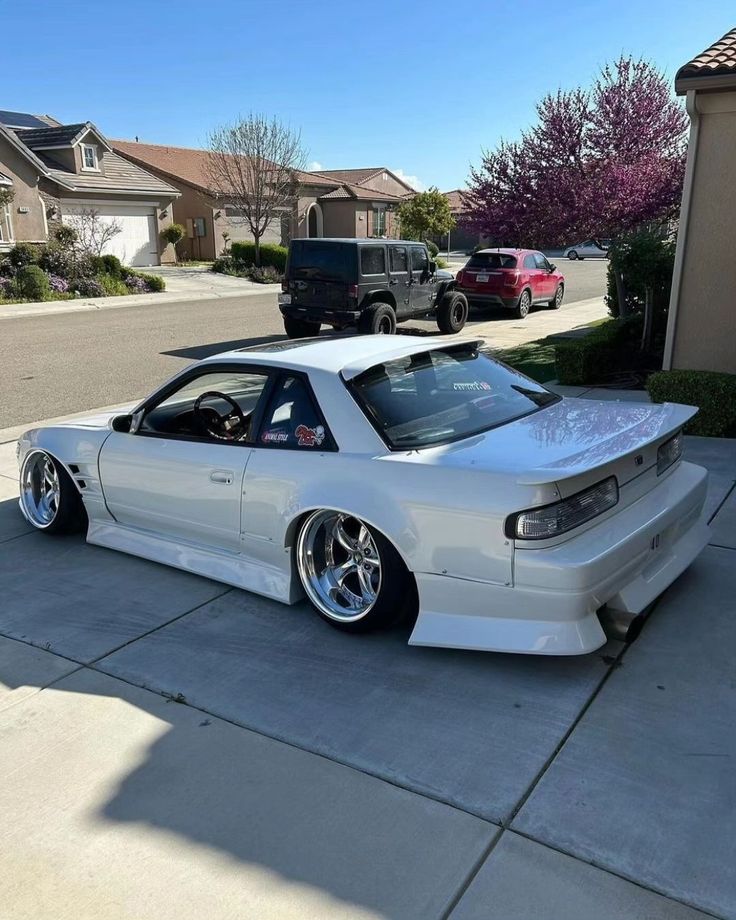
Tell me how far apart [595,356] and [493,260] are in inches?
391

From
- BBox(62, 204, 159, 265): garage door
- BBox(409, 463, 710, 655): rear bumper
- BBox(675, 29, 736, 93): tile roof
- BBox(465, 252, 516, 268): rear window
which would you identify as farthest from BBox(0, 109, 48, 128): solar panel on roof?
BBox(409, 463, 710, 655): rear bumper

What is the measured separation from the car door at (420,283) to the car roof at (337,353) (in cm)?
1117

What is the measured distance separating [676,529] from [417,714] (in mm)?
1671

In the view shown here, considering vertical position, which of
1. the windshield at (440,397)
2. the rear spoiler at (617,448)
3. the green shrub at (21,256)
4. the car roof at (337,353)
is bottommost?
the rear spoiler at (617,448)

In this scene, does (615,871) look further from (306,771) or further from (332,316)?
(332,316)

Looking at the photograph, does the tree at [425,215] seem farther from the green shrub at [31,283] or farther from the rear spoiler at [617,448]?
the rear spoiler at [617,448]

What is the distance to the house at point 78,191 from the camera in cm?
2742

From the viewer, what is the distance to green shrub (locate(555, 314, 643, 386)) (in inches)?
388

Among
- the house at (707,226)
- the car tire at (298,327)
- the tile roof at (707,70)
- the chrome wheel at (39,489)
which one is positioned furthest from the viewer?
the car tire at (298,327)

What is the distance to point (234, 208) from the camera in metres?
37.5

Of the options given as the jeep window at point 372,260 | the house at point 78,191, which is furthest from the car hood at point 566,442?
the house at point 78,191

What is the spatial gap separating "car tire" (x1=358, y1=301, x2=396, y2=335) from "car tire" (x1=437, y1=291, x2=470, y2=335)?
1826mm

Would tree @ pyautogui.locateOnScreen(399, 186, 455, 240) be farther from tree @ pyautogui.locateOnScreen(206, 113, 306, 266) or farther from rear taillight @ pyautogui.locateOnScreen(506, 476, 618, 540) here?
rear taillight @ pyautogui.locateOnScreen(506, 476, 618, 540)

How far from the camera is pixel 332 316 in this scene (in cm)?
1439
